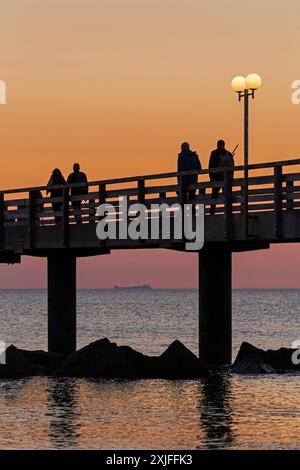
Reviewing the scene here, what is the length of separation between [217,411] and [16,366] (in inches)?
322

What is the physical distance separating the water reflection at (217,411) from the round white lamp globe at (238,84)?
6.90 m

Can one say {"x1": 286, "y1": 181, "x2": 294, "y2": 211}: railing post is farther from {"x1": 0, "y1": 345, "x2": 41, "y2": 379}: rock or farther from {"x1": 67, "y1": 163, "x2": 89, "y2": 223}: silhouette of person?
{"x1": 0, "y1": 345, "x2": 41, "y2": 379}: rock

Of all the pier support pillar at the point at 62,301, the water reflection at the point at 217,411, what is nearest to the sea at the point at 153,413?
the water reflection at the point at 217,411

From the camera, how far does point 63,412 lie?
30.5m

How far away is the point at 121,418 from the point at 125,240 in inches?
254

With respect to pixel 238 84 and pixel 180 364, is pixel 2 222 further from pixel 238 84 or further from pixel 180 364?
pixel 238 84

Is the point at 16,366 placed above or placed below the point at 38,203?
below

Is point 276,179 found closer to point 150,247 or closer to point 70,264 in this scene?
point 150,247

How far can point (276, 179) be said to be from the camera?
99.3ft

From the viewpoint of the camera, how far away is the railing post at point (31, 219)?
38.2m

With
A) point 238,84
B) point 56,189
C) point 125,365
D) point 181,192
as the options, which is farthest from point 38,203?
point 238,84

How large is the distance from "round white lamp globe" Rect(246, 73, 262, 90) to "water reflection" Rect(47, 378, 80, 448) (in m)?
8.06
